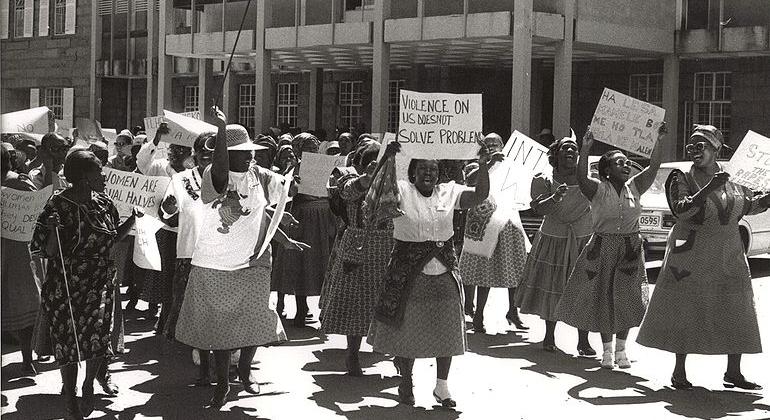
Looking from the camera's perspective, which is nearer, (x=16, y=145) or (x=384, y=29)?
(x=16, y=145)

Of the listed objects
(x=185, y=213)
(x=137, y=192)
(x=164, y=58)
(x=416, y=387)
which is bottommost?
(x=416, y=387)

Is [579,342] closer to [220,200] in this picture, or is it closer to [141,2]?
[220,200]

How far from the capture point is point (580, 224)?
9.57 m

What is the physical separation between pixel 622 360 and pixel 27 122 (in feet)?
18.3

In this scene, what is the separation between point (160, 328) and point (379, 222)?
7.90 feet

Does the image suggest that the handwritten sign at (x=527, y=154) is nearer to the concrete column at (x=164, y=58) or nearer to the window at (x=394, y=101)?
the window at (x=394, y=101)

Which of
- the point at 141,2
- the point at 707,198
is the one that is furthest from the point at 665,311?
the point at 141,2

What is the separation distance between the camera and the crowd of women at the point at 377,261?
266 inches

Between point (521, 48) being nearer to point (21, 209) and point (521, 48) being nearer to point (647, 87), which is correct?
point (647, 87)

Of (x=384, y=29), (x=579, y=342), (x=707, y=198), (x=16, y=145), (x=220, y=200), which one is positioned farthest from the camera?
(x=384, y=29)

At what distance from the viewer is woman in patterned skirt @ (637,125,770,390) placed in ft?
25.6

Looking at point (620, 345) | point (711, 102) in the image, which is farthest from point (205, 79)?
point (620, 345)

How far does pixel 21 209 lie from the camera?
747 cm

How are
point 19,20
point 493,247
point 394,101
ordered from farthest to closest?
point 19,20 → point 394,101 → point 493,247
